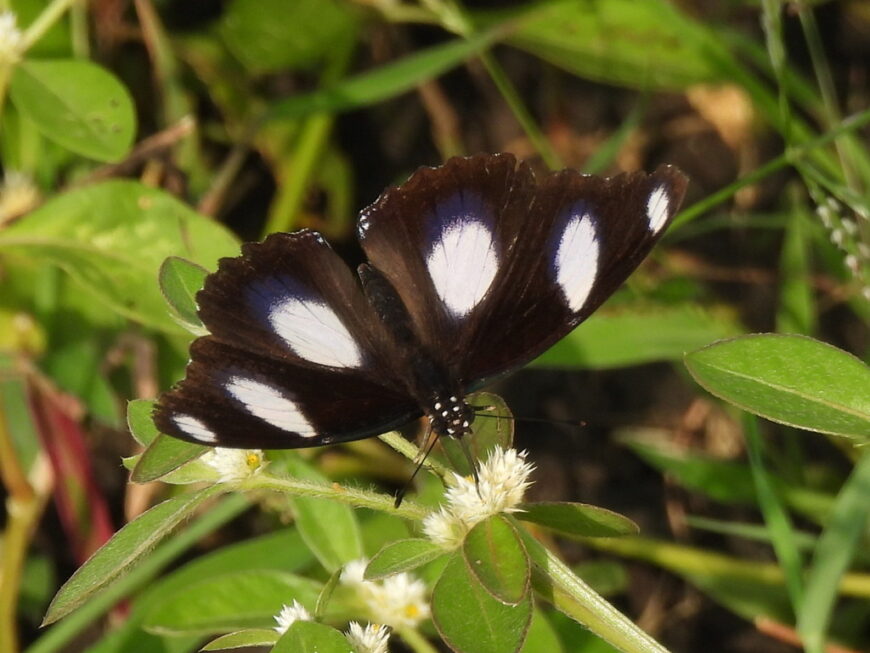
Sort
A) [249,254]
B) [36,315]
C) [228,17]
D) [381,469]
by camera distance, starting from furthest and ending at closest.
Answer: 1. [228,17]
2. [381,469]
3. [36,315]
4. [249,254]

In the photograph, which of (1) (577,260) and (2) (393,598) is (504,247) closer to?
(1) (577,260)

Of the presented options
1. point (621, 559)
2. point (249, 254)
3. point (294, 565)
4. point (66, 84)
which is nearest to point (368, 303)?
point (249, 254)

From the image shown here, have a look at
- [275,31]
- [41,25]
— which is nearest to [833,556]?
[41,25]

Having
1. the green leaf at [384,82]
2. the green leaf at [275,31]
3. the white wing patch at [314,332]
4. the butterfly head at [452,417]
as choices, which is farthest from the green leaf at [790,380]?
the green leaf at [275,31]

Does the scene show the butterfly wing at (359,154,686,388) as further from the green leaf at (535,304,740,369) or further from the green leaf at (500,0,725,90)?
the green leaf at (500,0,725,90)

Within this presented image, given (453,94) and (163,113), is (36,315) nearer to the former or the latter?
(163,113)

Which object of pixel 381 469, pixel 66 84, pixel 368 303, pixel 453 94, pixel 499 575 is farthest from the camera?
pixel 453 94

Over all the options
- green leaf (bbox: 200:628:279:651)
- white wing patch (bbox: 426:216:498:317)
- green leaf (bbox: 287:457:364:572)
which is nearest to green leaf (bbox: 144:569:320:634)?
green leaf (bbox: 287:457:364:572)
